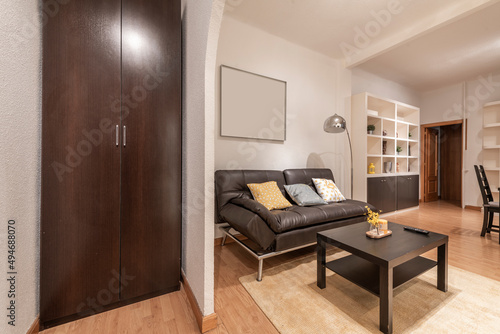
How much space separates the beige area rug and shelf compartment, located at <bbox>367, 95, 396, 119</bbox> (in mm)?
3348

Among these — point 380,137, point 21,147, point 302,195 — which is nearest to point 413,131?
point 380,137

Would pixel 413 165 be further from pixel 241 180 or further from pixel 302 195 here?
pixel 241 180

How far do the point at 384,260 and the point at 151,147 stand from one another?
177cm

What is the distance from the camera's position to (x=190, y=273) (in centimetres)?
167

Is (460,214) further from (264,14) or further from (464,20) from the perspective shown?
(264,14)

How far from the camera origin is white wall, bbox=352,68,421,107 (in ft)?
14.8

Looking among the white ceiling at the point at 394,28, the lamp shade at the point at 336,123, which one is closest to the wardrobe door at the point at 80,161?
the white ceiling at the point at 394,28

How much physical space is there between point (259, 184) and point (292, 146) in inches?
45.8

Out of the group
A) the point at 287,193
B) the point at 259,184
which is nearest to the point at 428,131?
the point at 287,193

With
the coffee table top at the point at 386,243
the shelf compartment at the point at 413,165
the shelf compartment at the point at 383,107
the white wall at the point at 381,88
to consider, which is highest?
the white wall at the point at 381,88

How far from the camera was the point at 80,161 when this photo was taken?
145cm

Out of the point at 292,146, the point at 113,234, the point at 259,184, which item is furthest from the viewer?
the point at 292,146

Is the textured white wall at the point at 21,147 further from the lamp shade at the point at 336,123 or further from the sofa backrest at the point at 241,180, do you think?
the lamp shade at the point at 336,123

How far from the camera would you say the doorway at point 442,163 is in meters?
5.91
